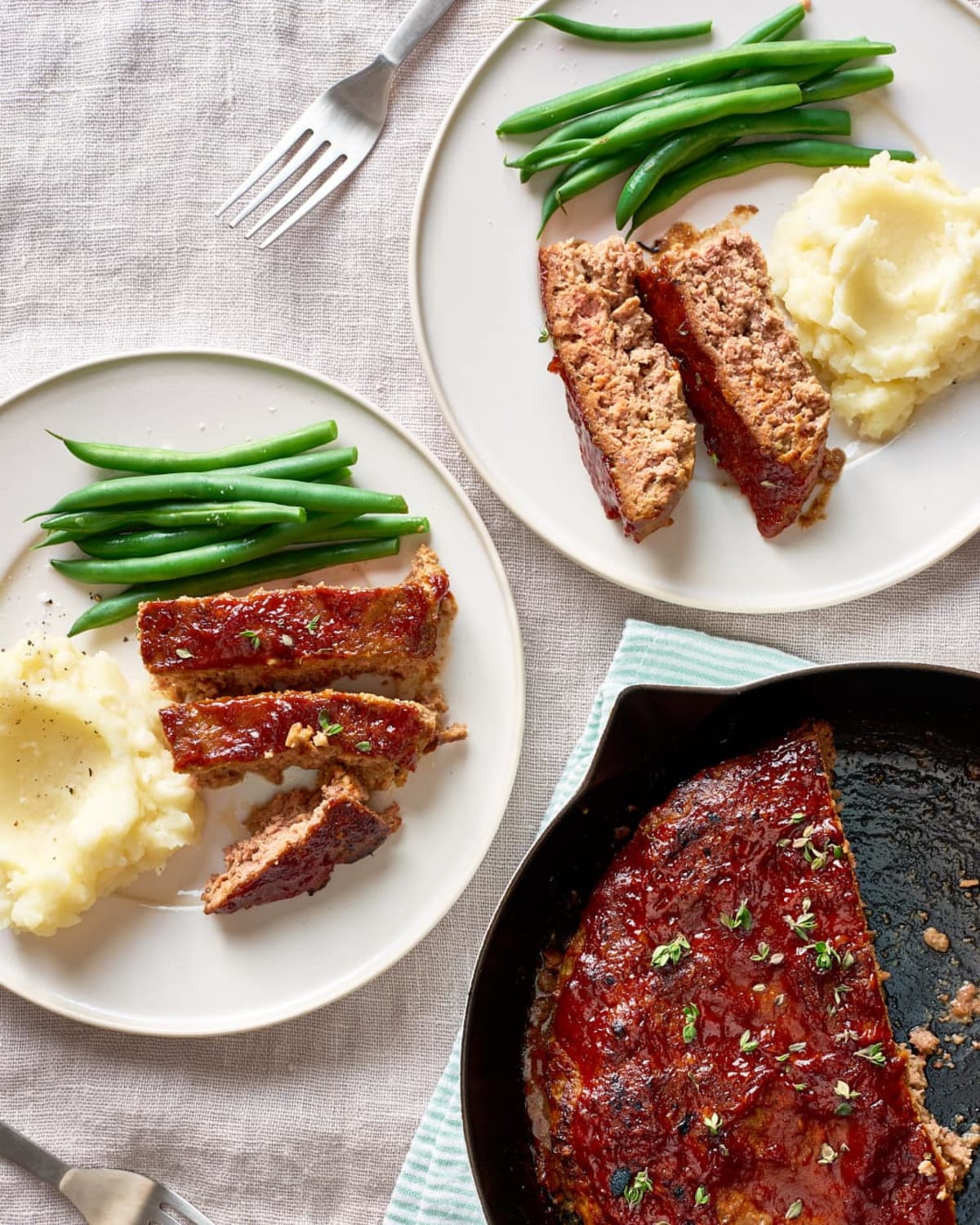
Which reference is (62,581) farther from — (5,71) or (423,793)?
(5,71)

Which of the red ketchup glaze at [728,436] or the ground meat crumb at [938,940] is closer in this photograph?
the ground meat crumb at [938,940]

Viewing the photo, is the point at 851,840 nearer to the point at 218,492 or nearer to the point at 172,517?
the point at 218,492

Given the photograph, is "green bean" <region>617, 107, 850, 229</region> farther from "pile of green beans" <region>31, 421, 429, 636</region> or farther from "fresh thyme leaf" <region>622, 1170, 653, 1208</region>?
"fresh thyme leaf" <region>622, 1170, 653, 1208</region>

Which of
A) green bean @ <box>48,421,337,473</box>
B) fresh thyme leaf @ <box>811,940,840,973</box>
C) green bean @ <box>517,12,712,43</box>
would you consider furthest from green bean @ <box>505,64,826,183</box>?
fresh thyme leaf @ <box>811,940,840,973</box>

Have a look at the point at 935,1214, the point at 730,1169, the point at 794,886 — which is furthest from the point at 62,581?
the point at 935,1214

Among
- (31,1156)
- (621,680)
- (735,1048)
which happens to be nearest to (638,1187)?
(735,1048)

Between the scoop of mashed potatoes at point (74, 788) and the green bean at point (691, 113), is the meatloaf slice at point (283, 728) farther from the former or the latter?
the green bean at point (691, 113)

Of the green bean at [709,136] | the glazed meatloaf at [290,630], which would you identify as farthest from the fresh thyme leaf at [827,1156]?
the green bean at [709,136]

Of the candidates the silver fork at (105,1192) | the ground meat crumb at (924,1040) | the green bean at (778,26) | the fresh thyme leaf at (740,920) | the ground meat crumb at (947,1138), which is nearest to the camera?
the fresh thyme leaf at (740,920)
